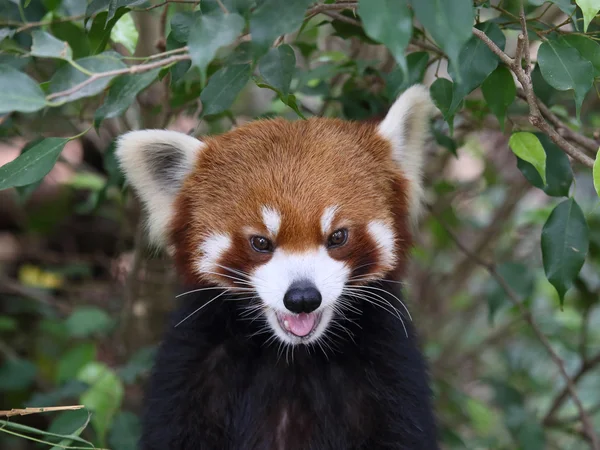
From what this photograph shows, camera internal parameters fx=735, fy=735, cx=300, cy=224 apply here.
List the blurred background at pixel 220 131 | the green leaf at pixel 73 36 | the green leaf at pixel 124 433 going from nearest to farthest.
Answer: the blurred background at pixel 220 131, the green leaf at pixel 73 36, the green leaf at pixel 124 433

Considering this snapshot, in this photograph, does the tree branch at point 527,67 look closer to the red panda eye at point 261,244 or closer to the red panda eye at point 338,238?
the red panda eye at point 338,238

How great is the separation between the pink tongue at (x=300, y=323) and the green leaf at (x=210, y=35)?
0.94m

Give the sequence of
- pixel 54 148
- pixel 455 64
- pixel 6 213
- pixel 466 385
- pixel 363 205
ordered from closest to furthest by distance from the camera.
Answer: pixel 455 64
pixel 54 148
pixel 363 205
pixel 6 213
pixel 466 385

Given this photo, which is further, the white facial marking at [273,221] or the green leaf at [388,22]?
the white facial marking at [273,221]

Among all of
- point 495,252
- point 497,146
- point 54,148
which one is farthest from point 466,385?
point 54,148

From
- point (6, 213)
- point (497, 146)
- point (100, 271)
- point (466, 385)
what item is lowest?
point (466, 385)

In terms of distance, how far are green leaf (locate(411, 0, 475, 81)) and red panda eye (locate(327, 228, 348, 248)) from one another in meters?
0.92

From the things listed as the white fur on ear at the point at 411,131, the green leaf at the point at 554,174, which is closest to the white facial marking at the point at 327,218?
the white fur on ear at the point at 411,131

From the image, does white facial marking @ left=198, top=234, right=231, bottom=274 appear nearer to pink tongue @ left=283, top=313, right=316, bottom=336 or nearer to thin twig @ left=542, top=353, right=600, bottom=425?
pink tongue @ left=283, top=313, right=316, bottom=336

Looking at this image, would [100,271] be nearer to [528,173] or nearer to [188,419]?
[188,419]

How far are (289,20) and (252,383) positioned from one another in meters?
1.33

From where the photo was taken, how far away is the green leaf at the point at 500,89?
2.16 metres

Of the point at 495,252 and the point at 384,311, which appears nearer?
the point at 384,311

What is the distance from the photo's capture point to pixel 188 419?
7.79 ft
